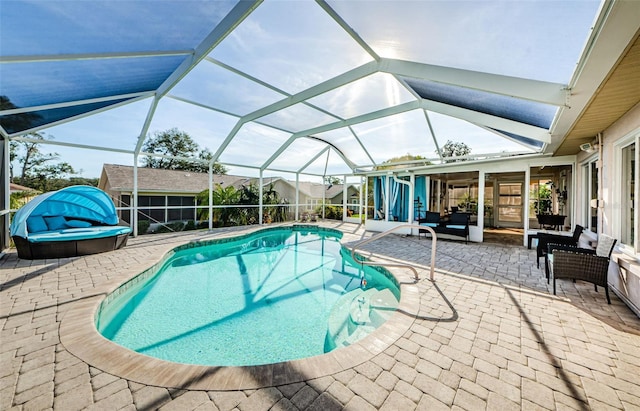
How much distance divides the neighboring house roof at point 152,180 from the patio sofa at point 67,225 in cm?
590

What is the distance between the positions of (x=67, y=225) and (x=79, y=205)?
68 centimetres

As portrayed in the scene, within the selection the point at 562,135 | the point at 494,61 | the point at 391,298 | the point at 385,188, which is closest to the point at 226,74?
the point at 494,61

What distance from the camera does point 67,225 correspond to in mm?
7277

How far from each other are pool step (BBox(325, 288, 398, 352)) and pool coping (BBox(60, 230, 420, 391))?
98 centimetres

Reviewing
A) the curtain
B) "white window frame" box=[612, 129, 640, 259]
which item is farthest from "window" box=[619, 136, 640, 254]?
the curtain

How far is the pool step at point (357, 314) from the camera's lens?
385cm

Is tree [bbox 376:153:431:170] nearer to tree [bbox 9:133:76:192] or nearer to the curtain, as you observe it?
the curtain

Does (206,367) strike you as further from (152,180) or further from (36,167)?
(36,167)

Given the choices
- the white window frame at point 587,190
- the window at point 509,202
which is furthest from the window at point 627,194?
the window at point 509,202

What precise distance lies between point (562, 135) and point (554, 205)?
7337mm

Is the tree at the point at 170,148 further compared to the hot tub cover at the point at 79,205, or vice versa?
the tree at the point at 170,148

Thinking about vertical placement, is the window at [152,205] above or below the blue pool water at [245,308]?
above

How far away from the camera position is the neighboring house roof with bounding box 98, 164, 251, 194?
44.3 feet

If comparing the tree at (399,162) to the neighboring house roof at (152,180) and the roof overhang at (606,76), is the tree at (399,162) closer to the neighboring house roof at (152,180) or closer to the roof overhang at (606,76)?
the roof overhang at (606,76)
